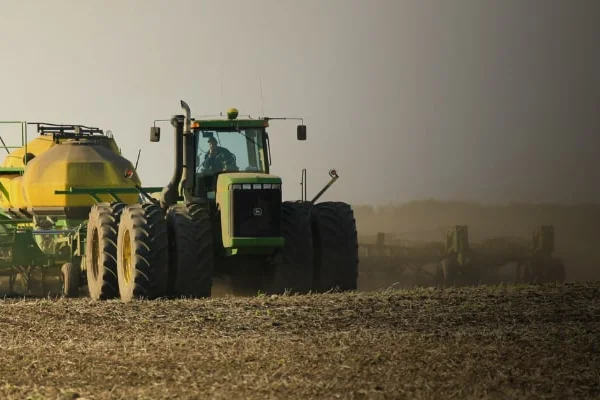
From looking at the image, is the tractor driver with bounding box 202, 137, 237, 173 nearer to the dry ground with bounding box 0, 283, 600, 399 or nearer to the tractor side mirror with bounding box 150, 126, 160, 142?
the tractor side mirror with bounding box 150, 126, 160, 142

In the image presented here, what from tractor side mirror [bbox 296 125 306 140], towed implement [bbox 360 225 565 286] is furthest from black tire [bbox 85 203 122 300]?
towed implement [bbox 360 225 565 286]

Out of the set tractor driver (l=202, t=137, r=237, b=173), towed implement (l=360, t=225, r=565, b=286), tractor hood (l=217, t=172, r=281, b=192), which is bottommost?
towed implement (l=360, t=225, r=565, b=286)

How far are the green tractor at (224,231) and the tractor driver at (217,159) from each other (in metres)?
0.01

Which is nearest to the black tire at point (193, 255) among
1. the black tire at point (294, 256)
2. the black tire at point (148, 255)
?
the black tire at point (148, 255)

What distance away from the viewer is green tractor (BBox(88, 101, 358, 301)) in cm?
1866

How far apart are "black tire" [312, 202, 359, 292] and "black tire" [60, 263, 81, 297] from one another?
6471 mm

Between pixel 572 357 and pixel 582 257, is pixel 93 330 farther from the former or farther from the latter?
pixel 582 257

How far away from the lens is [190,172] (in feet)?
64.2

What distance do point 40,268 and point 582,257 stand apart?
11247 mm

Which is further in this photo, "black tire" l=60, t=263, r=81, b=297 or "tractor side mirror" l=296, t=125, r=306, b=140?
"black tire" l=60, t=263, r=81, b=297

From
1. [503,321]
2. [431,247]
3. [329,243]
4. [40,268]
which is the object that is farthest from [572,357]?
[431,247]

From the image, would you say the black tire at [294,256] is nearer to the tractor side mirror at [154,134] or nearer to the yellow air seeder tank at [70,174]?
the tractor side mirror at [154,134]

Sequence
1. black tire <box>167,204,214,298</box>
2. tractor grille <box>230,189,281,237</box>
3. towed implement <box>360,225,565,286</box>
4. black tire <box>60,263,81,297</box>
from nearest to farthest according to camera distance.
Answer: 1. black tire <box>167,204,214,298</box>
2. tractor grille <box>230,189,281,237</box>
3. black tire <box>60,263,81,297</box>
4. towed implement <box>360,225,565,286</box>

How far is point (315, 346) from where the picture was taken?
13.3 m
